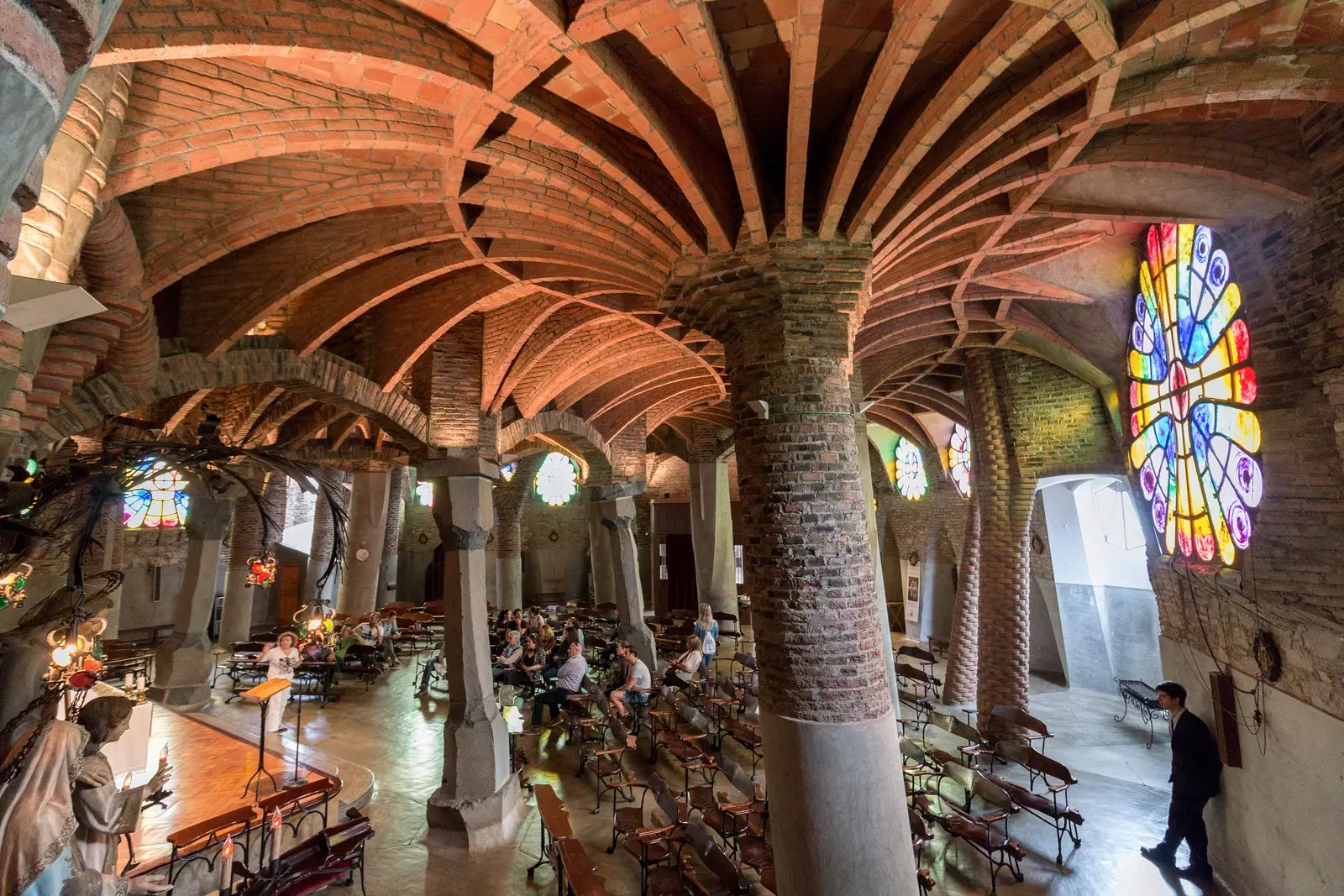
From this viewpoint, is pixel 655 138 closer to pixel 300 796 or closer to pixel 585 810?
pixel 300 796

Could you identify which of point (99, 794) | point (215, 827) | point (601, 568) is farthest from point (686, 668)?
point (99, 794)

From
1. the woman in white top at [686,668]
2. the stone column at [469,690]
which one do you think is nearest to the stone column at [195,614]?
the stone column at [469,690]

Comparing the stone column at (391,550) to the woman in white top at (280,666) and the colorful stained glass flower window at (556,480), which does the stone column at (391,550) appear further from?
the woman in white top at (280,666)

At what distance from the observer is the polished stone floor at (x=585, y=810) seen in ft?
21.9

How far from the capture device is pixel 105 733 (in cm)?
404

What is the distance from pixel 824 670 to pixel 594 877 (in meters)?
2.49

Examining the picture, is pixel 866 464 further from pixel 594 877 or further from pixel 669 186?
pixel 594 877

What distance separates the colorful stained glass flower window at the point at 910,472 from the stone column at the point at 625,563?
10.1 m

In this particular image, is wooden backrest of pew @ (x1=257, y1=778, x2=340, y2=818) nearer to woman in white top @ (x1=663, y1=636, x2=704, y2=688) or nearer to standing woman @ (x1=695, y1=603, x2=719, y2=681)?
woman in white top @ (x1=663, y1=636, x2=704, y2=688)

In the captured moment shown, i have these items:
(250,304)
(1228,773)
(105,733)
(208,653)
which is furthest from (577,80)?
(208,653)

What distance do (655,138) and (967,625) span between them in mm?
11950

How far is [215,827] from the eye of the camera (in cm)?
548

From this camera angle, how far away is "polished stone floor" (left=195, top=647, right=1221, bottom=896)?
6.68 meters

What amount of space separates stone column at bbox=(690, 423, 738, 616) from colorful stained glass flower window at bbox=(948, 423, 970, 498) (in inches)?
253
